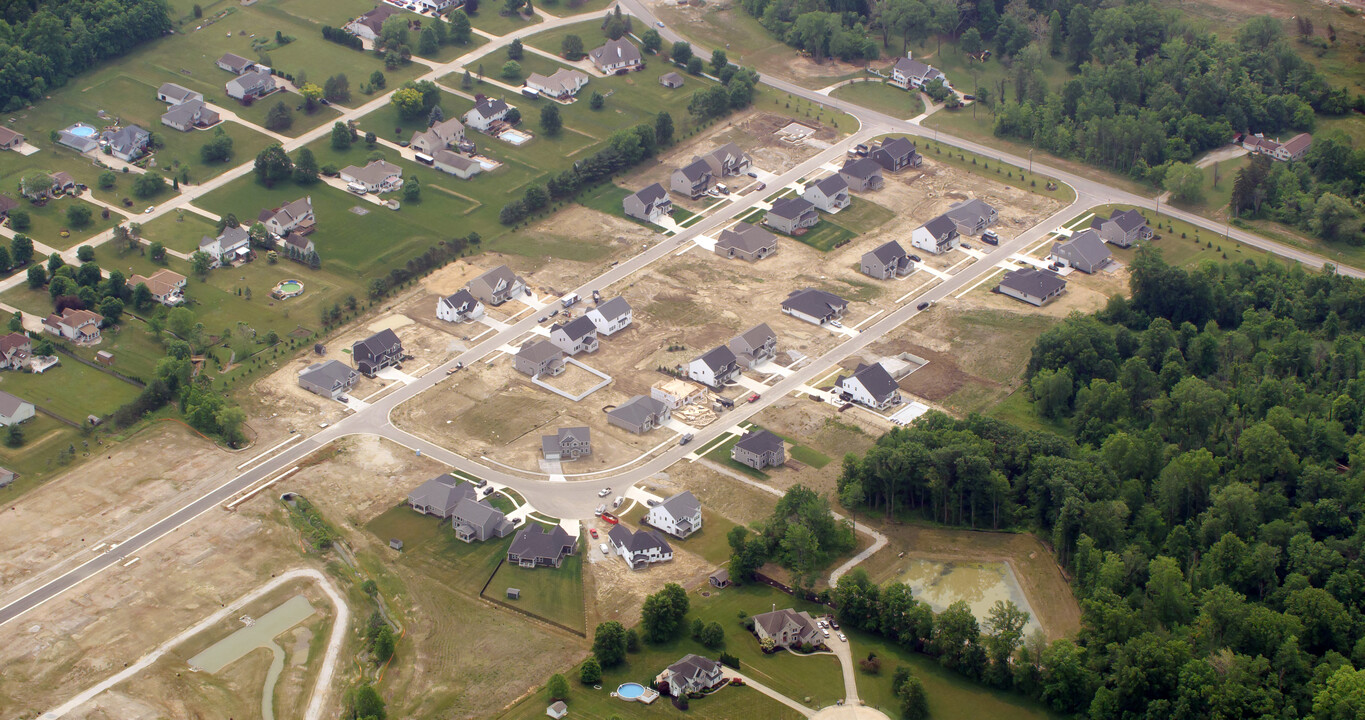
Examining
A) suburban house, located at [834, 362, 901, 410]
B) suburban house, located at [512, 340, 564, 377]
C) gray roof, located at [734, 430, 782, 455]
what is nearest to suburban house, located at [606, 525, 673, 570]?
gray roof, located at [734, 430, 782, 455]

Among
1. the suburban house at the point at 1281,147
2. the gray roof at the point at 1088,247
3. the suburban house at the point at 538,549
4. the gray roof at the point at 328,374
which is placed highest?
the suburban house at the point at 1281,147

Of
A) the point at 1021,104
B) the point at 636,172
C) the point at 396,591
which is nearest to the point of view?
the point at 396,591

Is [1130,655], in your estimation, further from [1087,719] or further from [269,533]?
[269,533]

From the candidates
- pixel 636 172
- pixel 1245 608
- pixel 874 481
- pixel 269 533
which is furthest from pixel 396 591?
pixel 636 172

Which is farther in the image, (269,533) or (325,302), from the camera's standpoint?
(325,302)

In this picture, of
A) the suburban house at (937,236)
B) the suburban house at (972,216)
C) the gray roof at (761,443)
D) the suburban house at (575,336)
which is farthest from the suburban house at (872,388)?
the suburban house at (972,216)

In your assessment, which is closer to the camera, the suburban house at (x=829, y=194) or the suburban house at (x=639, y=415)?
the suburban house at (x=639, y=415)

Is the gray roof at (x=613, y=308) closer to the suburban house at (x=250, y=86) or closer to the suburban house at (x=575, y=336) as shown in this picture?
the suburban house at (x=575, y=336)
